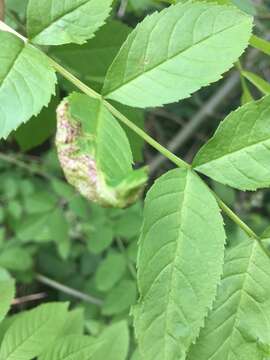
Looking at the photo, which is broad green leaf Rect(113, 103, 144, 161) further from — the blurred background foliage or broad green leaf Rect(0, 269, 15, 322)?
broad green leaf Rect(0, 269, 15, 322)

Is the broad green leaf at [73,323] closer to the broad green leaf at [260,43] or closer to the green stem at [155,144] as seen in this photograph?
the green stem at [155,144]

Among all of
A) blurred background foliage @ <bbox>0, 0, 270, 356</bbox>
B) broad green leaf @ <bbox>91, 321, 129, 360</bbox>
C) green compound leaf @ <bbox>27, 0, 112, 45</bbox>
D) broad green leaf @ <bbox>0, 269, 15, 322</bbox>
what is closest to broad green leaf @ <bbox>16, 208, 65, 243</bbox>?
blurred background foliage @ <bbox>0, 0, 270, 356</bbox>

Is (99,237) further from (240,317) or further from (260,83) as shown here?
(240,317)

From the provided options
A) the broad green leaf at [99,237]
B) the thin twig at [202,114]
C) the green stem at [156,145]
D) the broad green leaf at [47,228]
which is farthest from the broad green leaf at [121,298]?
the thin twig at [202,114]

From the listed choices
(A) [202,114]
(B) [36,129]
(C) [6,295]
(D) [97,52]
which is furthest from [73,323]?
(A) [202,114]

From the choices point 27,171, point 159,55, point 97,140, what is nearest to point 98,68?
point 159,55

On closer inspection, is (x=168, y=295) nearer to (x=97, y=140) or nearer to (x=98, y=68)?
(x=97, y=140)
